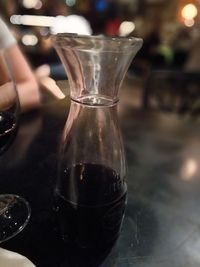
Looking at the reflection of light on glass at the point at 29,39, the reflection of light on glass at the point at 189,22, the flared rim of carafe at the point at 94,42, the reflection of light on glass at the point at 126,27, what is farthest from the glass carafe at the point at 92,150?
the reflection of light on glass at the point at 126,27

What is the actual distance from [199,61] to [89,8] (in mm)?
4500

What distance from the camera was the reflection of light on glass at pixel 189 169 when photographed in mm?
583

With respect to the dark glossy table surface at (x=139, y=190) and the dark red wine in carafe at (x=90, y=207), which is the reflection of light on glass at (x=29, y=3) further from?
the dark red wine in carafe at (x=90, y=207)

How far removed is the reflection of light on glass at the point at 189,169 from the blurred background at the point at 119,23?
129 inches

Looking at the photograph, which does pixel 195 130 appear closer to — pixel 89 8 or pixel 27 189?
pixel 27 189

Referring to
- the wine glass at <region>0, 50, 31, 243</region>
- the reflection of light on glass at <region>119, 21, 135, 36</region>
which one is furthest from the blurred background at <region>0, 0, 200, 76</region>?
the wine glass at <region>0, 50, 31, 243</region>

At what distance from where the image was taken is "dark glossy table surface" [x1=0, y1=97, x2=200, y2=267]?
0.39m

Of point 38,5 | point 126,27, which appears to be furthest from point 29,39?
point 126,27

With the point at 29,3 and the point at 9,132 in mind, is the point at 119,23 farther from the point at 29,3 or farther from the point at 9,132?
the point at 9,132

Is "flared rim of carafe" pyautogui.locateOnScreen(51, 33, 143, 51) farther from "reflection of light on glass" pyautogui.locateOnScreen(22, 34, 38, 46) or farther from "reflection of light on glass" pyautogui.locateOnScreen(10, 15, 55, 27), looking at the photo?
"reflection of light on glass" pyautogui.locateOnScreen(10, 15, 55, 27)

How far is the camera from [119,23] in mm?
6477

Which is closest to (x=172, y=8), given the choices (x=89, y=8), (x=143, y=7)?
(x=143, y=7)

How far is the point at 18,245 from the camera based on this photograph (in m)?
0.39

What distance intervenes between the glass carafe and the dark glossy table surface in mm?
26
